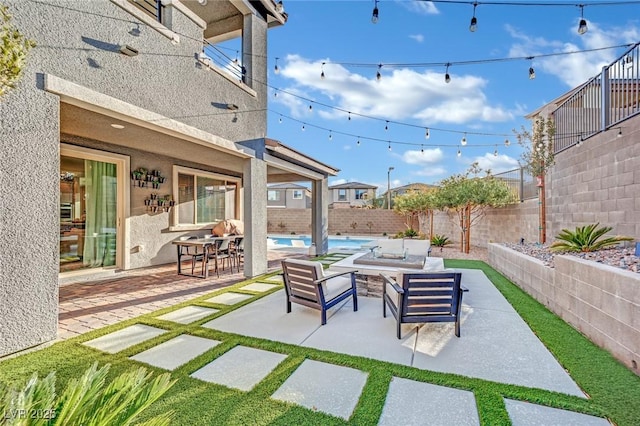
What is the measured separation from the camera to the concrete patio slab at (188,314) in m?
4.55

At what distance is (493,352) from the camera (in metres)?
3.49

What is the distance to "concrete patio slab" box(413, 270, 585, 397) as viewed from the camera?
2.96 meters

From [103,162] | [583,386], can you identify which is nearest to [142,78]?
[103,162]

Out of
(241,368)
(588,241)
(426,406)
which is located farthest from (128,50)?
(588,241)

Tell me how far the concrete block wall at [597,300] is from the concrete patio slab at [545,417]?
3.84 ft

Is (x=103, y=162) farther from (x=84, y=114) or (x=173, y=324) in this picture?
(x=173, y=324)

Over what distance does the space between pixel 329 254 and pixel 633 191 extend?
8612 mm

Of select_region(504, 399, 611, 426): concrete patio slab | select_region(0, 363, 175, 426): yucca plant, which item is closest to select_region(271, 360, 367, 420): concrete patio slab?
select_region(504, 399, 611, 426): concrete patio slab

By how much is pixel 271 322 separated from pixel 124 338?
1.88m

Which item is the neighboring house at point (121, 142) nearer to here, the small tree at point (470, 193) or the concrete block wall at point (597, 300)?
the small tree at point (470, 193)

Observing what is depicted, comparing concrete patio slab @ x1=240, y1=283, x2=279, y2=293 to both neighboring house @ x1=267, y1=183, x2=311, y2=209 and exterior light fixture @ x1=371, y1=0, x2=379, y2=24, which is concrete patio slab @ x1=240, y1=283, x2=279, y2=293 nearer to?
exterior light fixture @ x1=371, y1=0, x2=379, y2=24

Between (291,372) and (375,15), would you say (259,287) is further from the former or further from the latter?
(375,15)

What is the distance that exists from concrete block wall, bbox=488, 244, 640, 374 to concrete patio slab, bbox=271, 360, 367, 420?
2700 millimetres

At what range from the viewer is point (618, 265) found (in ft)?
12.5
